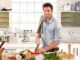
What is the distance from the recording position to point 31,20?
6.14m

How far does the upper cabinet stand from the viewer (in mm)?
5953

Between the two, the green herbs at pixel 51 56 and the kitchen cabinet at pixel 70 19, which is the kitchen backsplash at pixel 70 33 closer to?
the kitchen cabinet at pixel 70 19

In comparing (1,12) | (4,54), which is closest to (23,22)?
(1,12)

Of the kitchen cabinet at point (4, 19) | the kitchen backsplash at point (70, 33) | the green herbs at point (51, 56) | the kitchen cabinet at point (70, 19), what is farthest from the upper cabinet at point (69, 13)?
the green herbs at point (51, 56)

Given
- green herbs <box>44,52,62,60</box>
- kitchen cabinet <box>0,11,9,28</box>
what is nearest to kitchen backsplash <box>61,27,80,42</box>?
kitchen cabinet <box>0,11,9,28</box>

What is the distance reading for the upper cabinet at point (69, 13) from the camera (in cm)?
595

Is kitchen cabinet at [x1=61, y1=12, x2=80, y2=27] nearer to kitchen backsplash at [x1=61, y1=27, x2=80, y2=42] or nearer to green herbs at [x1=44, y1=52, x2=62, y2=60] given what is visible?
kitchen backsplash at [x1=61, y1=27, x2=80, y2=42]

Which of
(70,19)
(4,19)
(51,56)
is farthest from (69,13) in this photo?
(51,56)

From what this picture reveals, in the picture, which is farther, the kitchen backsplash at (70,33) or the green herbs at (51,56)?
the kitchen backsplash at (70,33)

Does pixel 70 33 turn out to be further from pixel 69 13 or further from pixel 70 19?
pixel 69 13

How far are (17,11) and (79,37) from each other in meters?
1.76

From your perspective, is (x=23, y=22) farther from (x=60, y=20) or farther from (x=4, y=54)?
(x=4, y=54)

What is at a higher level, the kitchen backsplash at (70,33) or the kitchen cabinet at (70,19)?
the kitchen cabinet at (70,19)

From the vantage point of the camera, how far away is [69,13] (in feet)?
19.6
